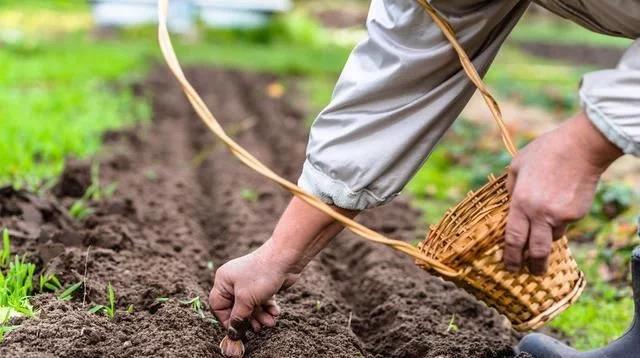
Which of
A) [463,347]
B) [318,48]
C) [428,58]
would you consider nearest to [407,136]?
[428,58]

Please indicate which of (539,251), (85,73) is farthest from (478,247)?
(85,73)

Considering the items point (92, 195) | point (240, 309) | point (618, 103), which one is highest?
point (618, 103)

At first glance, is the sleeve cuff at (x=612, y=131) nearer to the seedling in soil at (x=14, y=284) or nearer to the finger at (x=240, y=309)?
the finger at (x=240, y=309)

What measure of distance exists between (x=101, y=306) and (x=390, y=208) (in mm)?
2328

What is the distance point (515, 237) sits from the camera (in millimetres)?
2160

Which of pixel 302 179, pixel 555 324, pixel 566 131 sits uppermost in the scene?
pixel 566 131

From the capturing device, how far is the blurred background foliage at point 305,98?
164 inches

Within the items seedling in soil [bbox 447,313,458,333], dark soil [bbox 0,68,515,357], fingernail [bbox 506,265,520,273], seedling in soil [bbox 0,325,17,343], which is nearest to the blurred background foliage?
dark soil [bbox 0,68,515,357]

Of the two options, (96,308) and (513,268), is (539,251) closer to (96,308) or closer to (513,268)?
(513,268)

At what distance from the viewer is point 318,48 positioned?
508 inches

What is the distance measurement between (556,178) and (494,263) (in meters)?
0.32

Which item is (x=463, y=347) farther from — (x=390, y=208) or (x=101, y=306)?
(x=390, y=208)

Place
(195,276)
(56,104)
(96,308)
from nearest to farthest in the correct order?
(96,308) → (195,276) → (56,104)

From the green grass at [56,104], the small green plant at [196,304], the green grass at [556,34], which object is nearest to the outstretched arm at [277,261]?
the small green plant at [196,304]
